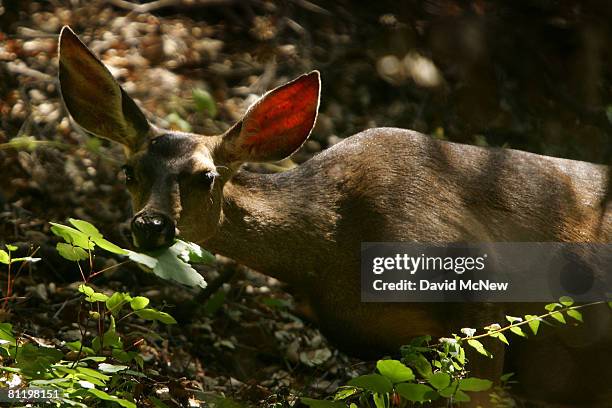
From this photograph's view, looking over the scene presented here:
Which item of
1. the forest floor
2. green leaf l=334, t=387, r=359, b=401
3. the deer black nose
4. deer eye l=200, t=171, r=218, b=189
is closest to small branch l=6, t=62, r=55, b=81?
the forest floor

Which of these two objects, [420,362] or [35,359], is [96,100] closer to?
[35,359]

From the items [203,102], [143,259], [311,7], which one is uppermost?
[143,259]

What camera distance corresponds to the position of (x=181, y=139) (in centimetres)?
434

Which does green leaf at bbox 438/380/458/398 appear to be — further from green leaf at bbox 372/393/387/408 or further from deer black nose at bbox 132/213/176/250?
deer black nose at bbox 132/213/176/250

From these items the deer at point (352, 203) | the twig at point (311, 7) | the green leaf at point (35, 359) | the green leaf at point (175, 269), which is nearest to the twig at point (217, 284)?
the deer at point (352, 203)

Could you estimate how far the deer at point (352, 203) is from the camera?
4285mm

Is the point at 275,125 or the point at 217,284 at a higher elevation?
the point at 275,125

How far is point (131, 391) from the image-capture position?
3693mm

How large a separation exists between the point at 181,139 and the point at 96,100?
0.44 m

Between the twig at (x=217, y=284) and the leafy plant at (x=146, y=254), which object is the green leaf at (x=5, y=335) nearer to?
the leafy plant at (x=146, y=254)

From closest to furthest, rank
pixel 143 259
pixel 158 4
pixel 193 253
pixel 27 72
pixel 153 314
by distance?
pixel 143 259 → pixel 153 314 → pixel 193 253 → pixel 27 72 → pixel 158 4

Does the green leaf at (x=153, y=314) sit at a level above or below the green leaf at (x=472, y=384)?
below

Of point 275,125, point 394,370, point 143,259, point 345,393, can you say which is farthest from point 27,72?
point 394,370

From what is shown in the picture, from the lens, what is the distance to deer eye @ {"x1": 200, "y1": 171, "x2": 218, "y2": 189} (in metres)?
4.21
